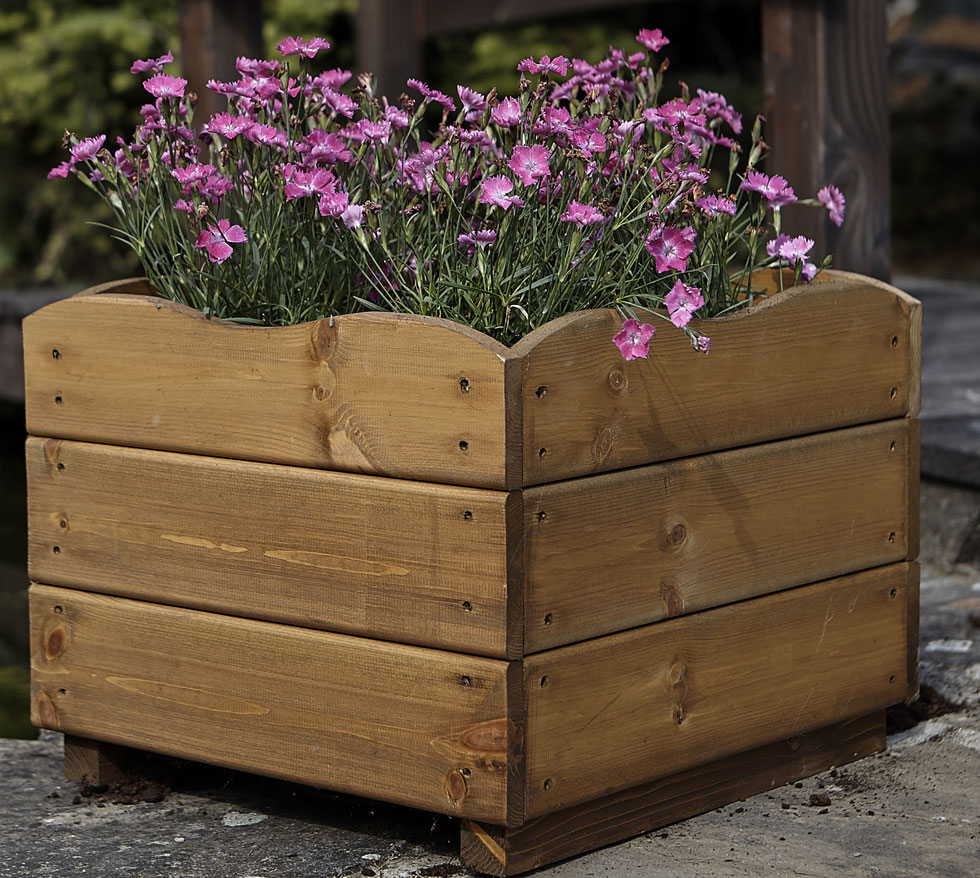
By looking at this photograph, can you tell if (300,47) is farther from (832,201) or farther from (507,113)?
(832,201)

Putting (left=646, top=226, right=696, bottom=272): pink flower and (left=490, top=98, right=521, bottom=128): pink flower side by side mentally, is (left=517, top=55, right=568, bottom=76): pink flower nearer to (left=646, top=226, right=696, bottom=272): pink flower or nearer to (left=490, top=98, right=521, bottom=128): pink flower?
(left=490, top=98, right=521, bottom=128): pink flower

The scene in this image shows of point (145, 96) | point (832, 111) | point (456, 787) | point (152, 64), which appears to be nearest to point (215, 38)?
point (832, 111)

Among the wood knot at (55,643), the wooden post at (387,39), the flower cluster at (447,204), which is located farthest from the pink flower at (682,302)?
the wooden post at (387,39)

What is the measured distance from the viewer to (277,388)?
84.0 inches

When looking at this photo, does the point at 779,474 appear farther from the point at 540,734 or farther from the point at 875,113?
the point at 875,113

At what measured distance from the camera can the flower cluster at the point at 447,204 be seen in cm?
208

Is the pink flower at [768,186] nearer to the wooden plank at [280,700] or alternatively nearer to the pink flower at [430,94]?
the pink flower at [430,94]

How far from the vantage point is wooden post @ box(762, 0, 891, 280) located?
3504 mm

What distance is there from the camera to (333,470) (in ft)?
6.87

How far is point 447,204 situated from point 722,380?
0.49 metres

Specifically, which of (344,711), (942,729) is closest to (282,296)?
(344,711)

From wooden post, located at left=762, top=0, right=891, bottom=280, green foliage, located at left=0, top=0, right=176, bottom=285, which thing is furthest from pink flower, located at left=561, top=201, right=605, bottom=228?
green foliage, located at left=0, top=0, right=176, bottom=285

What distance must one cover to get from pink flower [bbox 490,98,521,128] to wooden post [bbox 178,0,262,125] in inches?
105

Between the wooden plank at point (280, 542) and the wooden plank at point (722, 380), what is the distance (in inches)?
6.1
